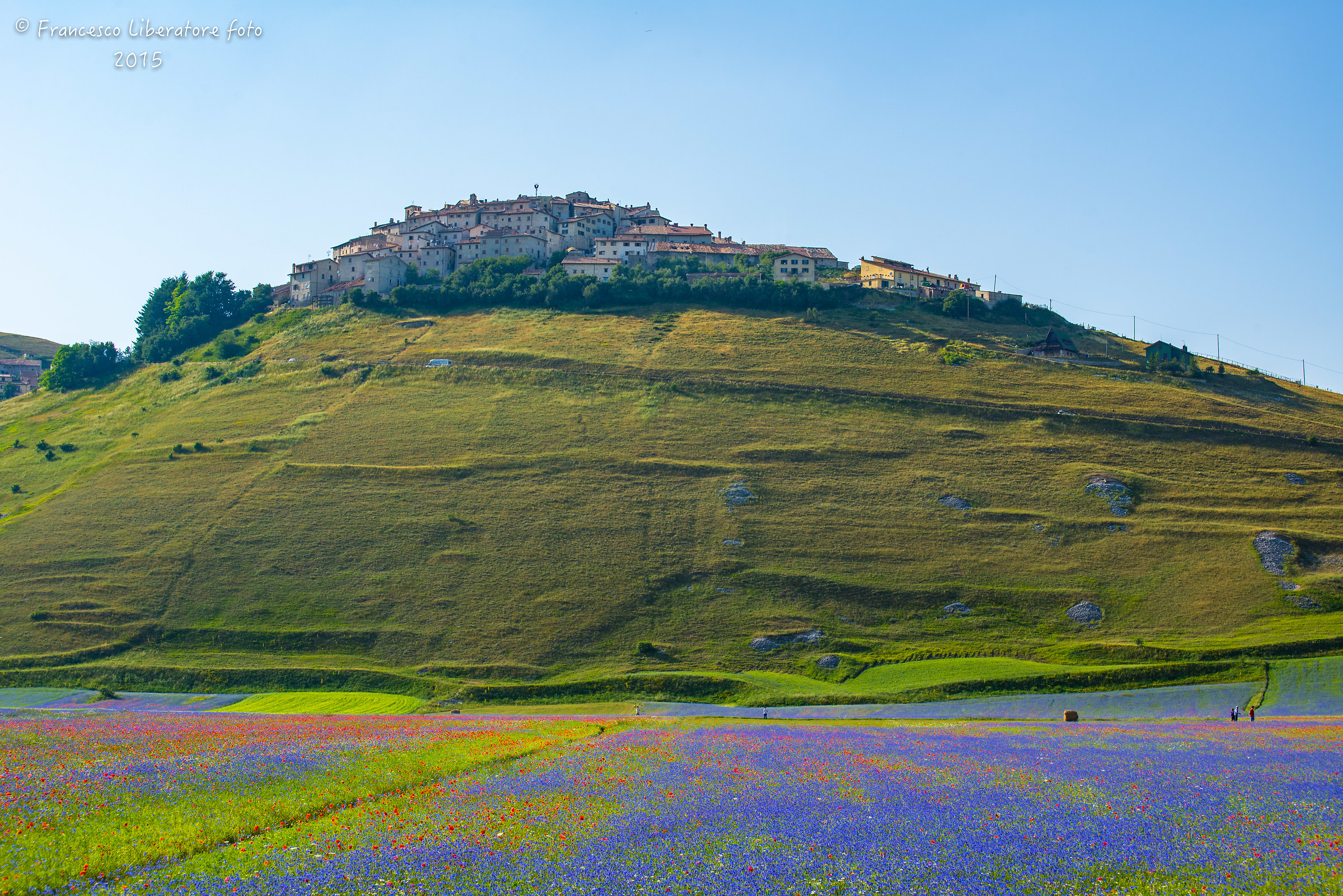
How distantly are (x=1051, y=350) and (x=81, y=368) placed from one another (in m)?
156

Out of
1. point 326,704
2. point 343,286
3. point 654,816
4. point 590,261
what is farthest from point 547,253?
point 654,816

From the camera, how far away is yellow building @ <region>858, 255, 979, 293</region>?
17062cm

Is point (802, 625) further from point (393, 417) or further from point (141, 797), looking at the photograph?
point (393, 417)

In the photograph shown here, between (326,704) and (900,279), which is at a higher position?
(900,279)

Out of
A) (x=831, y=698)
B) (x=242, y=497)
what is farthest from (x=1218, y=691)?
(x=242, y=497)

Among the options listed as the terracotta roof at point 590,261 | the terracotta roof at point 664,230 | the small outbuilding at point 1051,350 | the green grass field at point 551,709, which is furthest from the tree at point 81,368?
the small outbuilding at point 1051,350

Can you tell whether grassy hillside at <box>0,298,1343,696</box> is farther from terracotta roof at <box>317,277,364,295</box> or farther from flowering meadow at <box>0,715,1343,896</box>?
flowering meadow at <box>0,715,1343,896</box>

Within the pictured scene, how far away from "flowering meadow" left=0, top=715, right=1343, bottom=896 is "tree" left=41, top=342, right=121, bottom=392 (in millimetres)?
133123

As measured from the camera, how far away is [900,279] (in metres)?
172

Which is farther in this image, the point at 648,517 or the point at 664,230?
the point at 664,230

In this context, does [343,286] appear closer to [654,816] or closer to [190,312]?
[190,312]

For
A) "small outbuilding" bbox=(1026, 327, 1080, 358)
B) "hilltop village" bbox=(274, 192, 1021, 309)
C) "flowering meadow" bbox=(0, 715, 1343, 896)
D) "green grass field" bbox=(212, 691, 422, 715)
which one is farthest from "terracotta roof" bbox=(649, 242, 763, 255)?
"flowering meadow" bbox=(0, 715, 1343, 896)

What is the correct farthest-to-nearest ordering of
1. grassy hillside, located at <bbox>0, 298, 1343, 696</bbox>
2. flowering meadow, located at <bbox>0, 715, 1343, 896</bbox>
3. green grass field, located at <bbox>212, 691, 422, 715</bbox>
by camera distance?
1. grassy hillside, located at <bbox>0, 298, 1343, 696</bbox>
2. green grass field, located at <bbox>212, 691, 422, 715</bbox>
3. flowering meadow, located at <bbox>0, 715, 1343, 896</bbox>

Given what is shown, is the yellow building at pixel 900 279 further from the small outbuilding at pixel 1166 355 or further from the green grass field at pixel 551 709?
the green grass field at pixel 551 709
